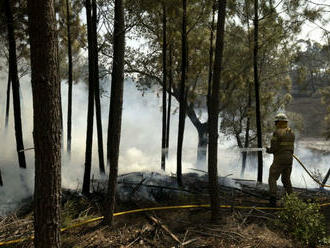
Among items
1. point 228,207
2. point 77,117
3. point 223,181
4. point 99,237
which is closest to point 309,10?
point 223,181

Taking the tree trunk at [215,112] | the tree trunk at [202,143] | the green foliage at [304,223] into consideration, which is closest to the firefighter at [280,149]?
the green foliage at [304,223]

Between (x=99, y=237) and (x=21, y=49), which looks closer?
(x=99, y=237)

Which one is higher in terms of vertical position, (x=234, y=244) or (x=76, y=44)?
(x=76, y=44)

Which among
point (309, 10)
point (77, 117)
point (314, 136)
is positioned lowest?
point (314, 136)

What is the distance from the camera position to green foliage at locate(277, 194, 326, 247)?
4.28m

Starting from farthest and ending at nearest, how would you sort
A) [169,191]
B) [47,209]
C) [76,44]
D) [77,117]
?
1. [77,117]
2. [76,44]
3. [169,191]
4. [47,209]

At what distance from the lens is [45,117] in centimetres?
291

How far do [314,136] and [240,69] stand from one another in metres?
28.2

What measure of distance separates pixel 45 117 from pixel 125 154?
49.8 feet

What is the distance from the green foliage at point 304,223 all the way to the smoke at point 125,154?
3787 millimetres

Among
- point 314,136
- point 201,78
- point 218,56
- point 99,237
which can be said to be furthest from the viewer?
point 314,136

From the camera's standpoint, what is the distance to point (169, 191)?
7.43 metres

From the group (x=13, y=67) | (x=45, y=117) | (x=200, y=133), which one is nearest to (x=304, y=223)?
(x=45, y=117)

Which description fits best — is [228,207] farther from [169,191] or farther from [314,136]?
[314,136]
